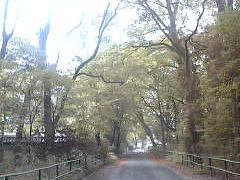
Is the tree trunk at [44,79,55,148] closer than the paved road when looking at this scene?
No

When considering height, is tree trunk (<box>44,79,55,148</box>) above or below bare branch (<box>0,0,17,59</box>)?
below

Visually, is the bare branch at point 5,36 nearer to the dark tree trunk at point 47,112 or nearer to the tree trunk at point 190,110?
the dark tree trunk at point 47,112

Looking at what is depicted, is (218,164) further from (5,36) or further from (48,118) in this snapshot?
(5,36)

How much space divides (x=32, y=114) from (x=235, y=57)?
37.5ft

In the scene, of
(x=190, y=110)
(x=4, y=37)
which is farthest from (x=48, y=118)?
(x=190, y=110)

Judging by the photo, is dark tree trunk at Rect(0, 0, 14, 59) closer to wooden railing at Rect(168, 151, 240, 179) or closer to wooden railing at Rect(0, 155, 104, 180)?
wooden railing at Rect(0, 155, 104, 180)

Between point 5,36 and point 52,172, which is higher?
point 5,36

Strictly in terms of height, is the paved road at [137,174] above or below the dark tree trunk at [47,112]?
below

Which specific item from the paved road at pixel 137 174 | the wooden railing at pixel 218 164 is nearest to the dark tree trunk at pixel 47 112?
the paved road at pixel 137 174

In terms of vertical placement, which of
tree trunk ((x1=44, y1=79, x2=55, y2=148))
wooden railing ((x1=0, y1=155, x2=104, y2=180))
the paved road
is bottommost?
the paved road

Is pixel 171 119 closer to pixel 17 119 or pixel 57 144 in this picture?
pixel 57 144

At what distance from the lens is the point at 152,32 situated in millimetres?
34219

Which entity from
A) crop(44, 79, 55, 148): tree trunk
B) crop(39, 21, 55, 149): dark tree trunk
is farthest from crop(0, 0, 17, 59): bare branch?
crop(44, 79, 55, 148): tree trunk

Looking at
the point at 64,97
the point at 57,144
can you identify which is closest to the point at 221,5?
the point at 64,97
